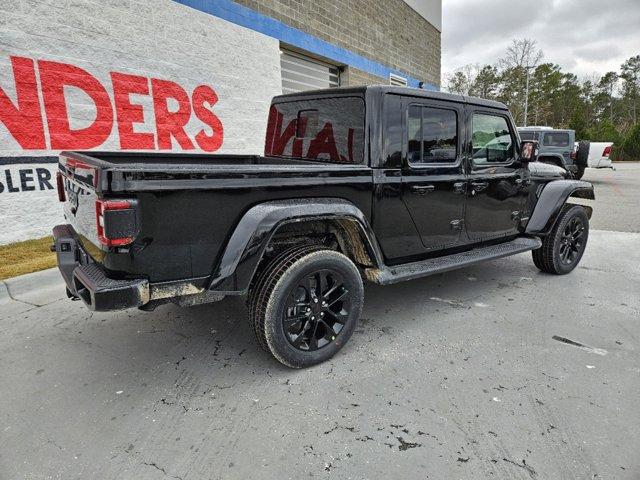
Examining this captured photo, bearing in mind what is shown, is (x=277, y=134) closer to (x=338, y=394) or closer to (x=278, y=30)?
(x=338, y=394)

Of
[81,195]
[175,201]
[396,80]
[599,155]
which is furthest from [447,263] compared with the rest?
[599,155]

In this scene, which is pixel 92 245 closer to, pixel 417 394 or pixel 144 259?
pixel 144 259

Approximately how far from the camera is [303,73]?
1011 centimetres

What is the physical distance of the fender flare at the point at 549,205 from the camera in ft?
14.1

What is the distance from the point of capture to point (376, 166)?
298 cm

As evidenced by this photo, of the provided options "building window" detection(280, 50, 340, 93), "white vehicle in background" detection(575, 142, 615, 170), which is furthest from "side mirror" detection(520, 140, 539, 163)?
"white vehicle in background" detection(575, 142, 615, 170)

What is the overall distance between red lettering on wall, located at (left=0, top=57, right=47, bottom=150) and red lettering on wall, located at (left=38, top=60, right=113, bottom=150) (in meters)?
0.12

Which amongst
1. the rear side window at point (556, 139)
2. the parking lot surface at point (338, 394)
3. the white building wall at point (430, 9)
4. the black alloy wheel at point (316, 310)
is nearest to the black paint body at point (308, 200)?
the black alloy wheel at point (316, 310)

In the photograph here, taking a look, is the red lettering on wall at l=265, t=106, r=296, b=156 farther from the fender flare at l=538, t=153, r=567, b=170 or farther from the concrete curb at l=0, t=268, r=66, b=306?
the fender flare at l=538, t=153, r=567, b=170

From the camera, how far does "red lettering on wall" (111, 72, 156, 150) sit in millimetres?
6148

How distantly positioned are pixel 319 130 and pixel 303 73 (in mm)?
7427

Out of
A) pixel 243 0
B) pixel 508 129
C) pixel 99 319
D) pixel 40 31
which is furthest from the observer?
pixel 243 0

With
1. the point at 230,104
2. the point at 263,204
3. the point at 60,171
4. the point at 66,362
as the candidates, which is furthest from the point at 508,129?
the point at 230,104

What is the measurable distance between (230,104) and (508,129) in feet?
17.7
